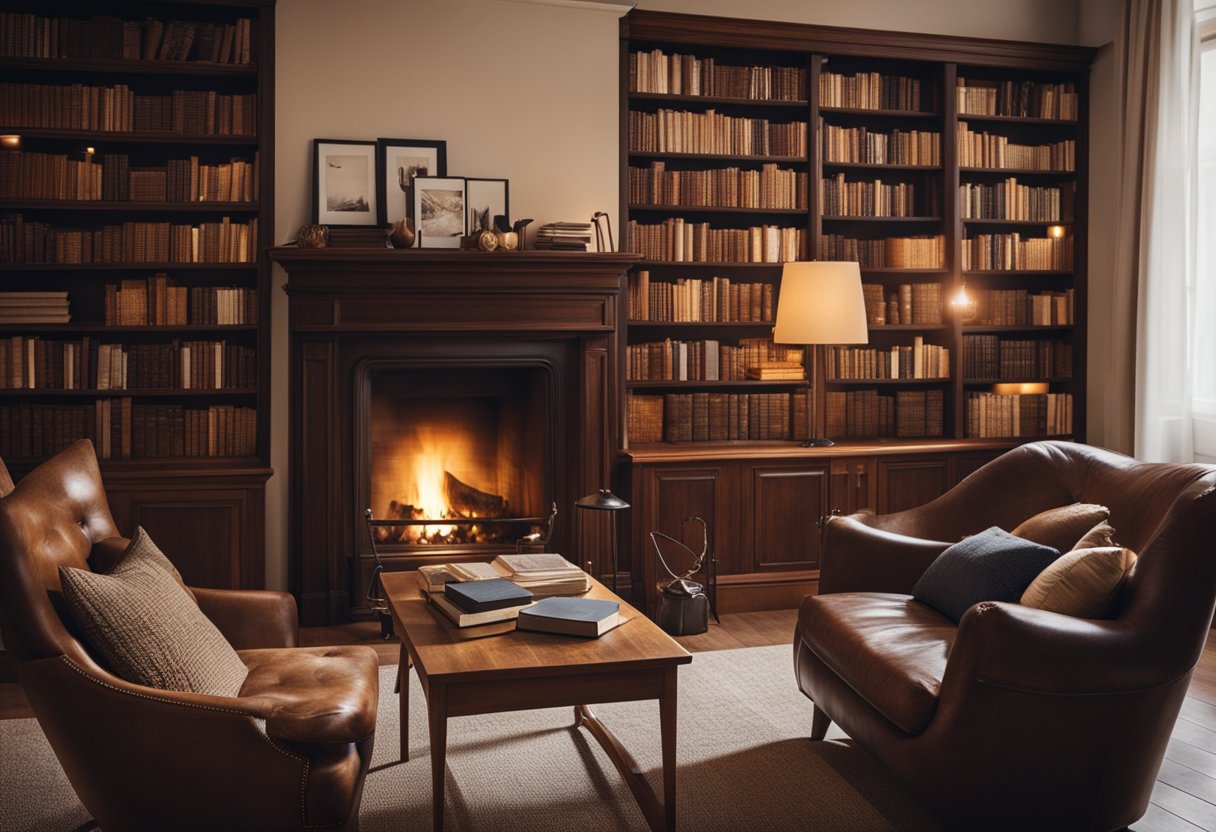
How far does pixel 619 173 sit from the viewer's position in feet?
17.6

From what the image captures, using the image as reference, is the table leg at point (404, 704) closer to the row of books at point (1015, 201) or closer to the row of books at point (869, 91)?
the row of books at point (869, 91)

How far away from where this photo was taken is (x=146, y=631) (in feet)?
7.95

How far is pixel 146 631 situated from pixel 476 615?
2.67 feet

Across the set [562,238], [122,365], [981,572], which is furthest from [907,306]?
[122,365]

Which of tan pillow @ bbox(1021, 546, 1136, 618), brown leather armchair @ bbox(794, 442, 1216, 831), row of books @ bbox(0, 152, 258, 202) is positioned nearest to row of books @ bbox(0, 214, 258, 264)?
row of books @ bbox(0, 152, 258, 202)

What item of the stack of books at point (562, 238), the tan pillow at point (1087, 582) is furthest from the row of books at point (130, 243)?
the tan pillow at point (1087, 582)

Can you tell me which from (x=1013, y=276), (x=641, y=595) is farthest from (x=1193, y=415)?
(x=641, y=595)

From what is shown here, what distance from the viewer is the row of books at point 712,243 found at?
18.0 ft

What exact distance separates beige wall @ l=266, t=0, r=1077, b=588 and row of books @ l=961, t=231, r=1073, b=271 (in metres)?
2.09

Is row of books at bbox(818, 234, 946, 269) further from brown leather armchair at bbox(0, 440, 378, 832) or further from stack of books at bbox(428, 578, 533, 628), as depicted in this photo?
brown leather armchair at bbox(0, 440, 378, 832)

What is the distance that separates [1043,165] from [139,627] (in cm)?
536

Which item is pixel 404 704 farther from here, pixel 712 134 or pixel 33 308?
pixel 712 134

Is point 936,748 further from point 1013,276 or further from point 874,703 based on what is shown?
point 1013,276

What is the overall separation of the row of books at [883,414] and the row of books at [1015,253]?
30.1 inches
